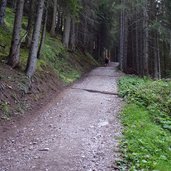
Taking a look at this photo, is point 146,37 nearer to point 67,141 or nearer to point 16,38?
point 16,38

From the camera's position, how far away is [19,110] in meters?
10.3

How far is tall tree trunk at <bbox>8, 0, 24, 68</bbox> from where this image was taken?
41.7 ft

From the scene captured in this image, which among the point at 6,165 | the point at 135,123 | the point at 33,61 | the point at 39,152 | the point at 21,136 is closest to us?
the point at 6,165

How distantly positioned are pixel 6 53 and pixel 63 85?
387 cm

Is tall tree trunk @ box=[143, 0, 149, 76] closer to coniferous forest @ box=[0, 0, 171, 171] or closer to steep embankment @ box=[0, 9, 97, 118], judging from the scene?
coniferous forest @ box=[0, 0, 171, 171]

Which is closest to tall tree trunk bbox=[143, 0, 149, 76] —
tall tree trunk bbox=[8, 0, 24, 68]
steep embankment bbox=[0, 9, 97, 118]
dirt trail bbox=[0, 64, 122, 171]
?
steep embankment bbox=[0, 9, 97, 118]

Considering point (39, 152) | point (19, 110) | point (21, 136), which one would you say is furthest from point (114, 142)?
point (19, 110)

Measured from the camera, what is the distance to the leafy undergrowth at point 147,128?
22.2ft

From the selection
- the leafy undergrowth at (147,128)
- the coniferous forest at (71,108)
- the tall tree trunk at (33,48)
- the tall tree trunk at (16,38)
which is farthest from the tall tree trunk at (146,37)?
the tall tree trunk at (16,38)

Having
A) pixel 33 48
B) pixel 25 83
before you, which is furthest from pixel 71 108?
pixel 33 48

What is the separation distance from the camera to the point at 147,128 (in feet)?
30.0

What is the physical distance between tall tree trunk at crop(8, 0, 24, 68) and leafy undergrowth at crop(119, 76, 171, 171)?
4.96 m

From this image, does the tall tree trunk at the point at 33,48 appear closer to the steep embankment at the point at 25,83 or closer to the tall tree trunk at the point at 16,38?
the steep embankment at the point at 25,83

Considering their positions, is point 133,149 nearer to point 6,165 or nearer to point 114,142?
point 114,142
